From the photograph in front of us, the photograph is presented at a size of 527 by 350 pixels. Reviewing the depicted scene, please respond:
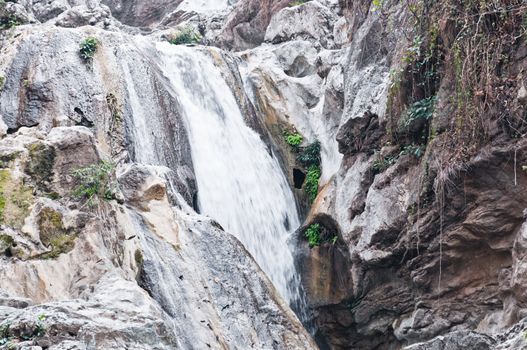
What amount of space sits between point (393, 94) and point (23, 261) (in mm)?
7307

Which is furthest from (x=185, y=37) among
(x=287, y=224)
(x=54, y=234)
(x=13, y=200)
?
(x=54, y=234)

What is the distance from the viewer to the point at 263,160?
55.1 feet

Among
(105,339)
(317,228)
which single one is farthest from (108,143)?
(105,339)

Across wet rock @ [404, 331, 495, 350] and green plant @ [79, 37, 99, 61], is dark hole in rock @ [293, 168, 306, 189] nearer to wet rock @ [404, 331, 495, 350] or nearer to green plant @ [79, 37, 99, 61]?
green plant @ [79, 37, 99, 61]

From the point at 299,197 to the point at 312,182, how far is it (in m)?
0.53

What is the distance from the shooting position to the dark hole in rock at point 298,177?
1667 cm

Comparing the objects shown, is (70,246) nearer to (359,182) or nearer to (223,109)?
(359,182)

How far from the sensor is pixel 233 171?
1602cm

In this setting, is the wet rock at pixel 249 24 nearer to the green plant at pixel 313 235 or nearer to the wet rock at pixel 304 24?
the wet rock at pixel 304 24

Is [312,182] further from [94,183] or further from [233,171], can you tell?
[94,183]

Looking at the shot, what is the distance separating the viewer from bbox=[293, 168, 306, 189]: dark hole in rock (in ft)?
54.7

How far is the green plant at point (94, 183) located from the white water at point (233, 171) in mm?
6307

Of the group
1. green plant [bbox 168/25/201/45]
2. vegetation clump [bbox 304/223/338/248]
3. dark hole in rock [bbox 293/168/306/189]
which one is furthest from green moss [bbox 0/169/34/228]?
green plant [bbox 168/25/201/45]

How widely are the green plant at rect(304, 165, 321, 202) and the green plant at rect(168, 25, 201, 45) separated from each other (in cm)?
888
